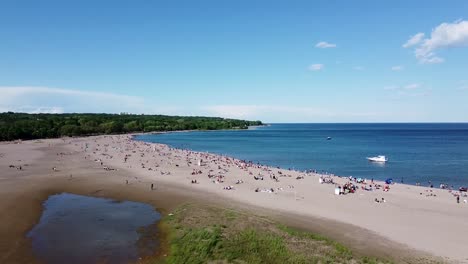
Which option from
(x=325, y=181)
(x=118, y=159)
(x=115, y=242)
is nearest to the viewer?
(x=115, y=242)

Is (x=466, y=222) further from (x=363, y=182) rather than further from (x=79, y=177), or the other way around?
(x=79, y=177)

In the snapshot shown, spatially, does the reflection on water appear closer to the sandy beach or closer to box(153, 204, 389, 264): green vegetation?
the sandy beach

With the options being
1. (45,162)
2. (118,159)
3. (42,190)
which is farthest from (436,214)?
(45,162)

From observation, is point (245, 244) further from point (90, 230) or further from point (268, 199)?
point (268, 199)

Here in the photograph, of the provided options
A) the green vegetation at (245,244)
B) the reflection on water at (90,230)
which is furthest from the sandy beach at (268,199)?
the green vegetation at (245,244)

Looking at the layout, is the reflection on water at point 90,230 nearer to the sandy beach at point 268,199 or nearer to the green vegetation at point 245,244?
the sandy beach at point 268,199

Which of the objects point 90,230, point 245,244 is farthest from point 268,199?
point 90,230

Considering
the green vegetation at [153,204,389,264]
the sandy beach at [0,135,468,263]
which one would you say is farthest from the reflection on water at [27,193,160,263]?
the green vegetation at [153,204,389,264]
